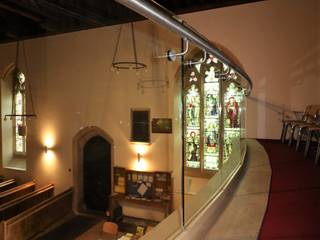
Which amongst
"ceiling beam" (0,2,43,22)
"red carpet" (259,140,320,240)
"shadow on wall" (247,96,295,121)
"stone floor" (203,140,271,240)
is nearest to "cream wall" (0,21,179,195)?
"ceiling beam" (0,2,43,22)

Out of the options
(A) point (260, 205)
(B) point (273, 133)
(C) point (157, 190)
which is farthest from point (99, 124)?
(A) point (260, 205)

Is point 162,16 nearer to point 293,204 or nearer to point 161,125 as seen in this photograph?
point 293,204

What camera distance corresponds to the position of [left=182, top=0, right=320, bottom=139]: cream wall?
5059 mm

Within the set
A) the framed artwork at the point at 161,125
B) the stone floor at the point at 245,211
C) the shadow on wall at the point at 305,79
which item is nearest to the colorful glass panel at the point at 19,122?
the framed artwork at the point at 161,125

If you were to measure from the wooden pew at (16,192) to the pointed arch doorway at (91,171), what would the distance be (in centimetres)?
116

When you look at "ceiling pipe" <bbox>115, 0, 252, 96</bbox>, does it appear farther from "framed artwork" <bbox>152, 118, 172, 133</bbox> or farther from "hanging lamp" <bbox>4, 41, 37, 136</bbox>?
"hanging lamp" <bbox>4, 41, 37, 136</bbox>

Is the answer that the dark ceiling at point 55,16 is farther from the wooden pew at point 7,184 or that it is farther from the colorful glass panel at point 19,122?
the wooden pew at point 7,184

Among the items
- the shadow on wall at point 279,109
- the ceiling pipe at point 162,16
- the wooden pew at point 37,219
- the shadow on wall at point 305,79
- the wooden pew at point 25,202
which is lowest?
the wooden pew at point 37,219

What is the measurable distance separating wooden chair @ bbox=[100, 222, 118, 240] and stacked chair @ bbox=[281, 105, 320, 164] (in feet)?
14.1

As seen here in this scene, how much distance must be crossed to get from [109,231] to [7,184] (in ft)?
8.66

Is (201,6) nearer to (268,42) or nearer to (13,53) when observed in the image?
(268,42)

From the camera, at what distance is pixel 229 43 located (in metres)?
5.73

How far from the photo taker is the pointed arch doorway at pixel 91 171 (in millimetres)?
7863

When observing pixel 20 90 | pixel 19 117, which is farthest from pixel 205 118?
pixel 20 90
